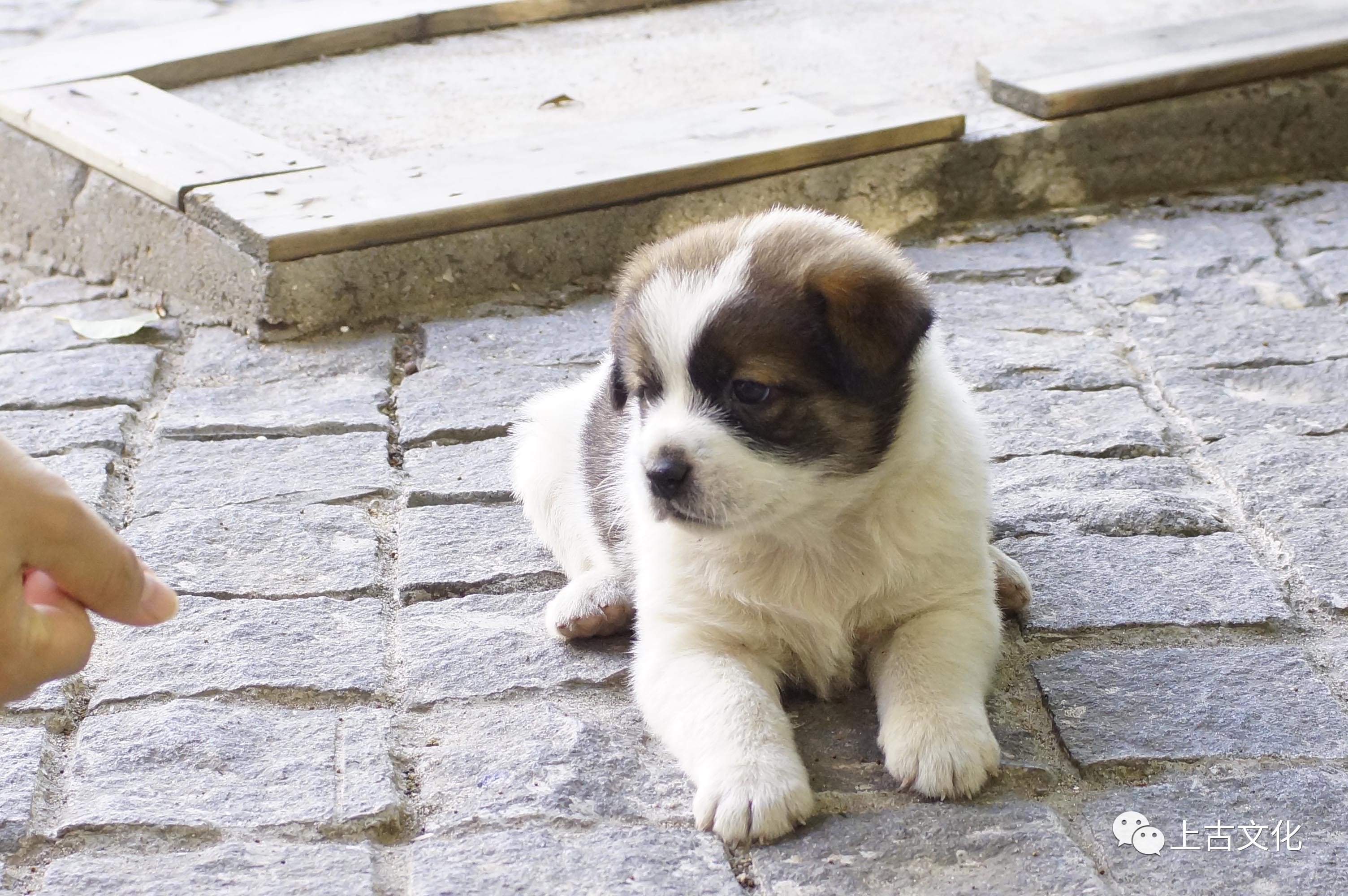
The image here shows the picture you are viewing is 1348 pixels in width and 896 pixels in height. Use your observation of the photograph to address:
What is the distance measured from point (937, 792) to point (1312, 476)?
1983 millimetres

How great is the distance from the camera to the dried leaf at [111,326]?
5.38m

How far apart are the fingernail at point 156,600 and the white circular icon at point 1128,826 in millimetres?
1848

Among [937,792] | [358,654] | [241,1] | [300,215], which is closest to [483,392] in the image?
[300,215]

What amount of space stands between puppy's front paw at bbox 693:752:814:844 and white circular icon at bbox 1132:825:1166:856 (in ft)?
2.11

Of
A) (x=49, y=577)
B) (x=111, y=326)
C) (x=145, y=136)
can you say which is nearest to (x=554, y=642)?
(x=49, y=577)

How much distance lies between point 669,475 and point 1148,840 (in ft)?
4.00

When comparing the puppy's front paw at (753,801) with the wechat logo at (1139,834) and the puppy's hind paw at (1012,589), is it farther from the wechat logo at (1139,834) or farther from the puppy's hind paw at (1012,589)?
the puppy's hind paw at (1012,589)

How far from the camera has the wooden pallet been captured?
5.49 m

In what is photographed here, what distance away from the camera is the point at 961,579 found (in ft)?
11.0

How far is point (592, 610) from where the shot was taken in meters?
3.58

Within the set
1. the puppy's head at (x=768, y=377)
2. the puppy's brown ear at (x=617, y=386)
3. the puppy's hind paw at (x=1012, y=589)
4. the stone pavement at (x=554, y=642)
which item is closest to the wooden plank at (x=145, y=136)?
the stone pavement at (x=554, y=642)

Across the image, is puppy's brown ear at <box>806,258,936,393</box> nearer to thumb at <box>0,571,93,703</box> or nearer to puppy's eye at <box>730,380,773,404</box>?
puppy's eye at <box>730,380,773,404</box>

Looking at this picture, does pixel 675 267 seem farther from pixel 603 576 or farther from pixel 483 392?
pixel 483 392

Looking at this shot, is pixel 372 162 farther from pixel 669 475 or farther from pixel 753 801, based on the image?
pixel 753 801
